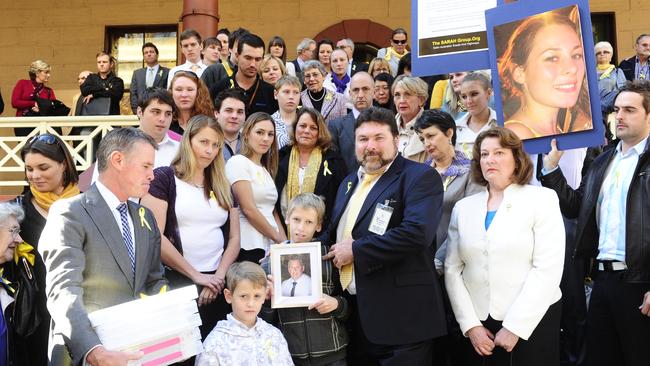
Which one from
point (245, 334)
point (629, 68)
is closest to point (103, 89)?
point (245, 334)

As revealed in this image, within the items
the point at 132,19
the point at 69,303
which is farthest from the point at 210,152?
the point at 132,19

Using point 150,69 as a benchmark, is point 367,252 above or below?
below

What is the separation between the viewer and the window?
13.3 m

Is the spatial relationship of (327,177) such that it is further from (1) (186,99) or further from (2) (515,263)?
(2) (515,263)

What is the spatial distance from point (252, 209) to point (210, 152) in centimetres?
53

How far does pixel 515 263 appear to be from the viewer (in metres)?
3.66

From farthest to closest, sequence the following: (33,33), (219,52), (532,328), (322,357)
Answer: (33,33)
(219,52)
(322,357)
(532,328)

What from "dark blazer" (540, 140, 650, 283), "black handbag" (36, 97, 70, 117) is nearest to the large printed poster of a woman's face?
"dark blazer" (540, 140, 650, 283)

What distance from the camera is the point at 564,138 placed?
4312 millimetres

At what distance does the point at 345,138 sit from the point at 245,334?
99.2 inches

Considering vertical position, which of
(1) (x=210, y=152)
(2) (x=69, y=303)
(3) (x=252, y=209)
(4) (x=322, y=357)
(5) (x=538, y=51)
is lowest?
(4) (x=322, y=357)

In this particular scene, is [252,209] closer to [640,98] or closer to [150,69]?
[640,98]

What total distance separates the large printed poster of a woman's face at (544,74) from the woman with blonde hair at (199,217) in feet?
6.26

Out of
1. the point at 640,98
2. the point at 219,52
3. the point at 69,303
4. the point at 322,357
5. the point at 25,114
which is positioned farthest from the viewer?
the point at 25,114
